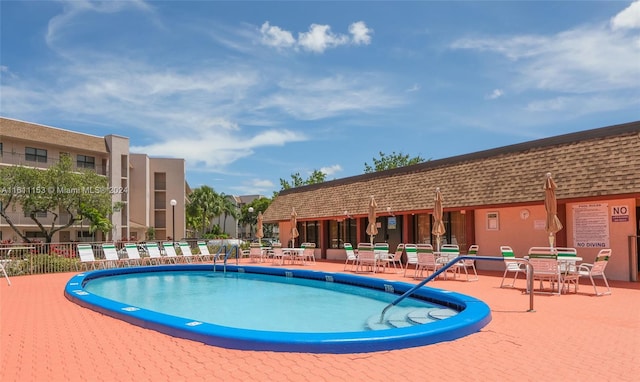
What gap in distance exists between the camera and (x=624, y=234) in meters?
12.5

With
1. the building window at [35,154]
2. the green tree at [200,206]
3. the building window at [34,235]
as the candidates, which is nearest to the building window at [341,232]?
the building window at [34,235]

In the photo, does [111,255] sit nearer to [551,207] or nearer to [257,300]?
[257,300]

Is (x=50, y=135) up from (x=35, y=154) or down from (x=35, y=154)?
up

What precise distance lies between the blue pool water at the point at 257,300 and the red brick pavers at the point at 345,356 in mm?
2306

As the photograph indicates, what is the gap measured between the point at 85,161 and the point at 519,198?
3659cm

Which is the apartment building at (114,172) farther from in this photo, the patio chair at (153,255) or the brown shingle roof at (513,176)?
the brown shingle roof at (513,176)

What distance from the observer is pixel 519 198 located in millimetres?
14164

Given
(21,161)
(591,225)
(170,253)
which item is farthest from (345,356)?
(21,161)

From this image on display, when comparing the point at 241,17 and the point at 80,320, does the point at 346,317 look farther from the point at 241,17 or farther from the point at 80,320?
the point at 241,17

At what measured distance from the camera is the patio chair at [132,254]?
19.0m

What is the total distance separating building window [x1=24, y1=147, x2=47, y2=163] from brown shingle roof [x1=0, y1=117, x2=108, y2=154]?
1.15 metres

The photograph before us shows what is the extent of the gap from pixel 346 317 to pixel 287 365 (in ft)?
15.3

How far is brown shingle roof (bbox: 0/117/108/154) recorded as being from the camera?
3367cm

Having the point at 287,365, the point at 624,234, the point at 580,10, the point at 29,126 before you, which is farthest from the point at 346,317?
the point at 29,126
